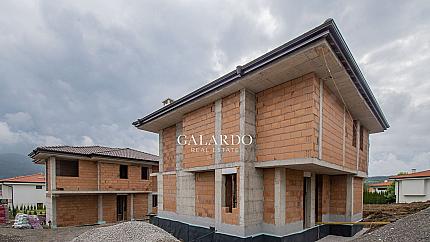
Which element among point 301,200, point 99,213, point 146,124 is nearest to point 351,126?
point 301,200

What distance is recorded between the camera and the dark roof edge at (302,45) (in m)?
5.11

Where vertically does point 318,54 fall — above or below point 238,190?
above

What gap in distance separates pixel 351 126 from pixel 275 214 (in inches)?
187

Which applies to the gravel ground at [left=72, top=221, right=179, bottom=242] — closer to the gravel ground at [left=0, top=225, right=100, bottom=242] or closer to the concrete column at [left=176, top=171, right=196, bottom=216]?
the concrete column at [left=176, top=171, right=196, bottom=216]

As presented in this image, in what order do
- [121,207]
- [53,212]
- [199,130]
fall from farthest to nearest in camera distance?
[121,207] < [53,212] < [199,130]

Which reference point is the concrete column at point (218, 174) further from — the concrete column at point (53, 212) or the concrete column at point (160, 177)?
the concrete column at point (53, 212)

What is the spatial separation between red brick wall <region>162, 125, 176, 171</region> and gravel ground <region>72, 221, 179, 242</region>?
4.44m

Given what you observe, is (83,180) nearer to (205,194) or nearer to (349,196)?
(205,194)

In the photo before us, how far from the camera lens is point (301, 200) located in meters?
8.08

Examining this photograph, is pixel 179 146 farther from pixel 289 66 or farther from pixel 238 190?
pixel 289 66

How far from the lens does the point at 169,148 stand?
41.9 ft

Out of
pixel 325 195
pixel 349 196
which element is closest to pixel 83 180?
pixel 325 195

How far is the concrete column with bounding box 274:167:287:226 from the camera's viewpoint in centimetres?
716

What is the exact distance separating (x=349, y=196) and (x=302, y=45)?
6.96 meters
